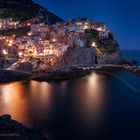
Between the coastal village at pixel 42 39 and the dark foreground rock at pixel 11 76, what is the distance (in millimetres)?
7752

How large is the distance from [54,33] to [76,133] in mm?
54348

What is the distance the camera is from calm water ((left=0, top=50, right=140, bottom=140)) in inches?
957

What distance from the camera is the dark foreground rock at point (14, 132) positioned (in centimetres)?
1914

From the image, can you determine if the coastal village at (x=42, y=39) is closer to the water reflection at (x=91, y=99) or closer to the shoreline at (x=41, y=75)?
the shoreline at (x=41, y=75)

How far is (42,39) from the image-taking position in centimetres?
7331

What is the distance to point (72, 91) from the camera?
1688 inches

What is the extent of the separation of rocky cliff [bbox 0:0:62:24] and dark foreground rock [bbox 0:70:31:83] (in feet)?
128

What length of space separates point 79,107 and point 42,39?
140ft

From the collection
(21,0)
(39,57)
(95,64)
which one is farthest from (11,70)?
(21,0)

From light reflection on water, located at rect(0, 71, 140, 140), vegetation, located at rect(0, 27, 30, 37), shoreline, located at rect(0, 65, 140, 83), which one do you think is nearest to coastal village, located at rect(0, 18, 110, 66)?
vegetation, located at rect(0, 27, 30, 37)

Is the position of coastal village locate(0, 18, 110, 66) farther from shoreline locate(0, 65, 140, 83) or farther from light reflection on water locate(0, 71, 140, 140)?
light reflection on water locate(0, 71, 140, 140)

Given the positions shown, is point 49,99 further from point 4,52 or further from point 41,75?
point 4,52

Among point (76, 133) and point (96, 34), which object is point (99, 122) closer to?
point (76, 133)

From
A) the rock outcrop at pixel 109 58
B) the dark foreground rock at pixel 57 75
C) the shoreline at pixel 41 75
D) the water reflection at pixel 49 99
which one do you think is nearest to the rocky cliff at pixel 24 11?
the rock outcrop at pixel 109 58
